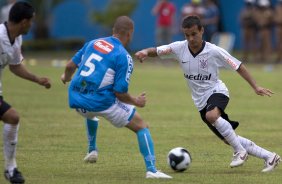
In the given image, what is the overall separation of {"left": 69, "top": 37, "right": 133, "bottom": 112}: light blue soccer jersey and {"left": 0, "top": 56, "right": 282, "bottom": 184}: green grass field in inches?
35.0

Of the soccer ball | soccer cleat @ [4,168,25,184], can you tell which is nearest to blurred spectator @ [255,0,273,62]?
the soccer ball

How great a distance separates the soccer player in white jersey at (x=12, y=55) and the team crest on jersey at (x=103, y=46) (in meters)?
0.88

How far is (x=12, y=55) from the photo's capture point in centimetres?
959

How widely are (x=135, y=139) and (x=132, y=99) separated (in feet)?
14.8

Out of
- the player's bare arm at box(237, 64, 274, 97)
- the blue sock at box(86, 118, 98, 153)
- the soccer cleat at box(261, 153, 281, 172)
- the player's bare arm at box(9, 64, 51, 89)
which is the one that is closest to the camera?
the player's bare arm at box(9, 64, 51, 89)

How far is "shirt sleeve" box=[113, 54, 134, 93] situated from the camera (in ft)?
31.2

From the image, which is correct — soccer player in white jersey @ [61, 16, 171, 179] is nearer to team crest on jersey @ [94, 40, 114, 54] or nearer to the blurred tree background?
team crest on jersey @ [94, 40, 114, 54]

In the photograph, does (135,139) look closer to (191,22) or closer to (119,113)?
(191,22)

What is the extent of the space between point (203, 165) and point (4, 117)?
3017 mm

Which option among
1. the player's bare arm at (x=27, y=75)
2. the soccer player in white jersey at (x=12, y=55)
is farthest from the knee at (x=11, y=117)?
the player's bare arm at (x=27, y=75)

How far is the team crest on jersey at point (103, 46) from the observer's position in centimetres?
→ 973

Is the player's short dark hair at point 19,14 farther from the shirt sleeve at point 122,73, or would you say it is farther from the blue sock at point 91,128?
the blue sock at point 91,128

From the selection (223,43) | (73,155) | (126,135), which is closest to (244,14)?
(223,43)

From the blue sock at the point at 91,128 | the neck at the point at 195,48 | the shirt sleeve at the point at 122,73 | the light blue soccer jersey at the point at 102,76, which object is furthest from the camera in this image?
the neck at the point at 195,48
